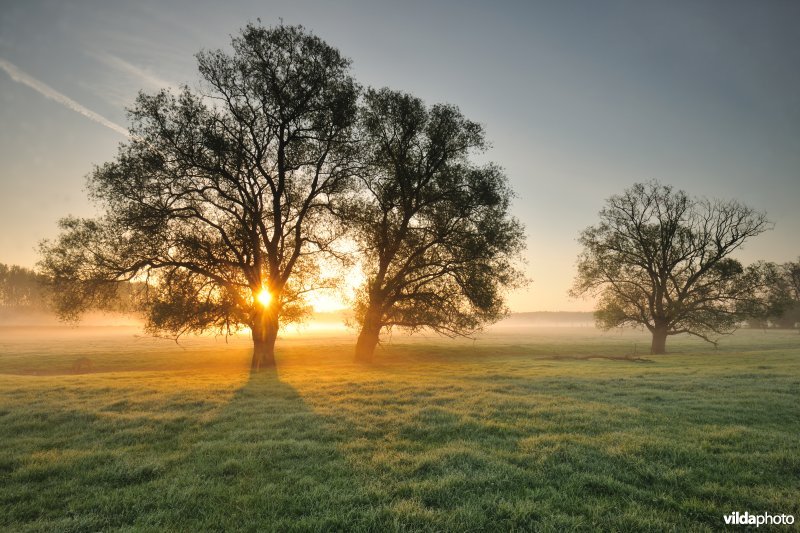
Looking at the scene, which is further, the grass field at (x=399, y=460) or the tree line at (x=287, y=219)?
the tree line at (x=287, y=219)

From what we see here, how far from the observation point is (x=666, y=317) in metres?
39.7

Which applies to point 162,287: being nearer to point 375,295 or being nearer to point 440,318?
point 375,295

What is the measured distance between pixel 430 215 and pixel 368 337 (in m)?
11.9

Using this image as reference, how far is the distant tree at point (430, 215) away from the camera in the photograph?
94.7ft

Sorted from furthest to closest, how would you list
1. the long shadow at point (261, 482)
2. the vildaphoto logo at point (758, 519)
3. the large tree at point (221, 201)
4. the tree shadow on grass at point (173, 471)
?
the large tree at point (221, 201) → the tree shadow on grass at point (173, 471) → the long shadow at point (261, 482) → the vildaphoto logo at point (758, 519)

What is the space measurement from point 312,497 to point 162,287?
78.0 feet

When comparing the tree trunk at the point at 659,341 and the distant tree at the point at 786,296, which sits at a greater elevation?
the distant tree at the point at 786,296

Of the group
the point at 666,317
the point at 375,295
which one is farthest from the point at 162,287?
the point at 666,317

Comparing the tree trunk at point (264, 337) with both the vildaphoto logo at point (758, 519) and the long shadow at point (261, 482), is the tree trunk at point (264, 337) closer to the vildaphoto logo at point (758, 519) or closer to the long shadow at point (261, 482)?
Answer: the long shadow at point (261, 482)

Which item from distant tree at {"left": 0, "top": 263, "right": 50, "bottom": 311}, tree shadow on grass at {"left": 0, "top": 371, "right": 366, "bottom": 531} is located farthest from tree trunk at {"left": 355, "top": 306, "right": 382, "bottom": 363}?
distant tree at {"left": 0, "top": 263, "right": 50, "bottom": 311}

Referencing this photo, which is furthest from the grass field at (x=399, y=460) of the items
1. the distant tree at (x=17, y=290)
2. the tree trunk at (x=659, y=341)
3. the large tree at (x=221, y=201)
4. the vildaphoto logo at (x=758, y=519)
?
the distant tree at (x=17, y=290)

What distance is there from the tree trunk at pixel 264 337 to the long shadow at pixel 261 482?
15914 mm

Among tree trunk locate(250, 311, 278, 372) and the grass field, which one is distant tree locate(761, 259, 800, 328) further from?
tree trunk locate(250, 311, 278, 372)

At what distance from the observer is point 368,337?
108 feet
